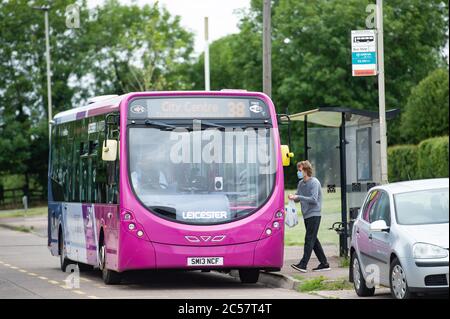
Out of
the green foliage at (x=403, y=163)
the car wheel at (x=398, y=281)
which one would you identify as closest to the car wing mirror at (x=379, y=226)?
the car wheel at (x=398, y=281)

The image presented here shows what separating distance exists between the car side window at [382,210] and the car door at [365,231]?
139 millimetres

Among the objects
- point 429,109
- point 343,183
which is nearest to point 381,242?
point 343,183

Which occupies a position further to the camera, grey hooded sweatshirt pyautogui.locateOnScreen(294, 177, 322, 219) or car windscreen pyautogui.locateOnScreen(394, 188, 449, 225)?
grey hooded sweatshirt pyautogui.locateOnScreen(294, 177, 322, 219)

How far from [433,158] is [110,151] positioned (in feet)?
120

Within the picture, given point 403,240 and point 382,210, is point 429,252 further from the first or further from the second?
point 382,210

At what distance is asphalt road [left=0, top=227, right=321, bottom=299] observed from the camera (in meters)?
18.2

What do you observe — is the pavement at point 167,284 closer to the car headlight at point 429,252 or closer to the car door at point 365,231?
the car door at point 365,231

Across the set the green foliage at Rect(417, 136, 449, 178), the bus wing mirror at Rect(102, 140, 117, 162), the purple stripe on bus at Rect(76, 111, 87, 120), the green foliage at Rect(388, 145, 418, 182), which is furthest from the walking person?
the green foliage at Rect(388, 145, 418, 182)

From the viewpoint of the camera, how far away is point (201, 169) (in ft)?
64.0

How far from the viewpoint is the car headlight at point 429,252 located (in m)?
14.6

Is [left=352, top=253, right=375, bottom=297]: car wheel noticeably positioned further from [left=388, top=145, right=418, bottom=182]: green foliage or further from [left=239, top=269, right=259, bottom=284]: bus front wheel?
[left=388, top=145, right=418, bottom=182]: green foliage

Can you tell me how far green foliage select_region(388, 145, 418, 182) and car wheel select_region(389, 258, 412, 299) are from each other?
42.0 m
